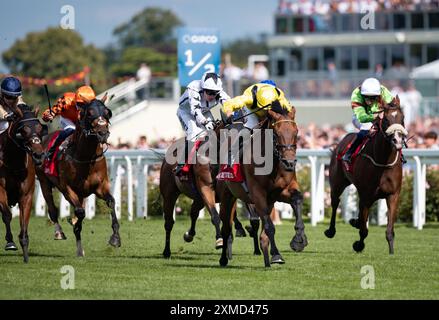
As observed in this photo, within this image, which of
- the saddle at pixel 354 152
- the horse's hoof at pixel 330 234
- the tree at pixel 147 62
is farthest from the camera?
the tree at pixel 147 62

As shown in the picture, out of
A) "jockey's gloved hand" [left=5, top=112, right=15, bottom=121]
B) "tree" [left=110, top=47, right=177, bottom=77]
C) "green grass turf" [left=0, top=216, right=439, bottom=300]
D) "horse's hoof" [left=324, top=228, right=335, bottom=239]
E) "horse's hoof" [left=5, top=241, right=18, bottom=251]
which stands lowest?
"green grass turf" [left=0, top=216, right=439, bottom=300]

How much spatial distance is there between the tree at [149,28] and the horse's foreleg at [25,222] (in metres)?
79.3

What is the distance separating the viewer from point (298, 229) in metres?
11.2

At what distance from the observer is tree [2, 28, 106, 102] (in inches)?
1913

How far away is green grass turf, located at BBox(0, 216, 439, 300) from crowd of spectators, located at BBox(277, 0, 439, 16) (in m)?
19.1

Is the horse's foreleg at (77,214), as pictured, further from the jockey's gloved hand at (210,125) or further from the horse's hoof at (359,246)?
the horse's hoof at (359,246)

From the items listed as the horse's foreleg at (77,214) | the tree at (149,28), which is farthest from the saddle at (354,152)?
the tree at (149,28)

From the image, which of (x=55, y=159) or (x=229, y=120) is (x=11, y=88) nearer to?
(x=55, y=159)

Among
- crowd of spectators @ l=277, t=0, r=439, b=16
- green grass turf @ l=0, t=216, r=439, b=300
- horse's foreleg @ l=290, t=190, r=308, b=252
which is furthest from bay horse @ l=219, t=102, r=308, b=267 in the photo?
crowd of spectators @ l=277, t=0, r=439, b=16

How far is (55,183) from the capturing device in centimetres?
1352

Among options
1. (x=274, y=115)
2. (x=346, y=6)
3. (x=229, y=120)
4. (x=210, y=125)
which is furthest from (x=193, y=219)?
(x=346, y=6)

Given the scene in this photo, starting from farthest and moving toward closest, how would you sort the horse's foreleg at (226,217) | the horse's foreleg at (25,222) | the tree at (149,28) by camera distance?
the tree at (149,28)
the horse's foreleg at (25,222)
the horse's foreleg at (226,217)

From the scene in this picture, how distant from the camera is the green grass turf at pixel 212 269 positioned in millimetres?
9375

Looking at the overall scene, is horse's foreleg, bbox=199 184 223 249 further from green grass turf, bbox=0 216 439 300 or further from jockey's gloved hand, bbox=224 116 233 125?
→ jockey's gloved hand, bbox=224 116 233 125
